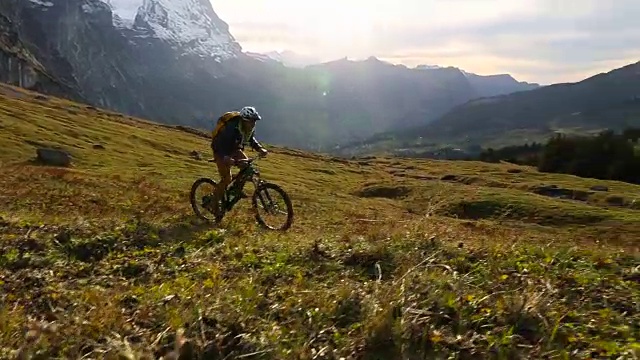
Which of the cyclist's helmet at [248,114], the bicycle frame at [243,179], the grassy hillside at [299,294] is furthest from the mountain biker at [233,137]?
the grassy hillside at [299,294]

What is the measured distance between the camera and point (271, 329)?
218 inches

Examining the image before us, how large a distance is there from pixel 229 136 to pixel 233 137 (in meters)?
0.11

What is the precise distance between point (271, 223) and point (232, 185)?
5.14 ft

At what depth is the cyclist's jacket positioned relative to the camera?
1395 centimetres

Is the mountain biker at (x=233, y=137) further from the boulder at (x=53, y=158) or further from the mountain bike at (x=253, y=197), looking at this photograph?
the boulder at (x=53, y=158)

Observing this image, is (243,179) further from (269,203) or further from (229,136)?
Answer: (229,136)

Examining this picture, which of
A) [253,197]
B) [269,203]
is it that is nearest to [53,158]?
[253,197]

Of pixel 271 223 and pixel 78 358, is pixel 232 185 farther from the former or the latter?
pixel 78 358

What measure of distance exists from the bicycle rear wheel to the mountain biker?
0.94 metres

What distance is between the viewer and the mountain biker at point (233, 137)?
1395cm

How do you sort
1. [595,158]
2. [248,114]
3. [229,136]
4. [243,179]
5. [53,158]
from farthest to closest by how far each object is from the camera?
1. [595,158]
2. [53,158]
3. [243,179]
4. [229,136]
5. [248,114]

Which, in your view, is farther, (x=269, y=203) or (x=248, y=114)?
(x=269, y=203)

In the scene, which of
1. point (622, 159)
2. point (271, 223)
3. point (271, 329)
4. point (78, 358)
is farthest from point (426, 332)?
point (622, 159)

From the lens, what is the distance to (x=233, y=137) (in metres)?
14.1
